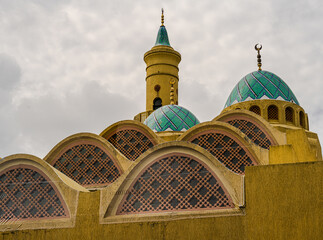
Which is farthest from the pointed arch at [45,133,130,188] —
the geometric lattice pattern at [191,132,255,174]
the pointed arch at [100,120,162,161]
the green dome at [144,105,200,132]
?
the green dome at [144,105,200,132]

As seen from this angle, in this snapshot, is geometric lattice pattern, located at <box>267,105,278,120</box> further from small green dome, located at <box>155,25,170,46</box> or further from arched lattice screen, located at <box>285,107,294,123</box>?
small green dome, located at <box>155,25,170,46</box>

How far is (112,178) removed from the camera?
9.48m

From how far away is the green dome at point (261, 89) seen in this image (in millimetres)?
12539

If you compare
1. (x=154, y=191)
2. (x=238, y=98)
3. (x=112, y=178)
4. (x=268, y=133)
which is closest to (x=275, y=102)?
(x=238, y=98)

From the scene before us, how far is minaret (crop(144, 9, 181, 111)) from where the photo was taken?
59.9 ft

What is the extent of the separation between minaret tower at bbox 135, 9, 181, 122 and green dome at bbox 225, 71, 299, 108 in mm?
5293

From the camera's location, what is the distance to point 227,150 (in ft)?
31.2

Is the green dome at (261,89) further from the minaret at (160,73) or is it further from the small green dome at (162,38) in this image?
the small green dome at (162,38)

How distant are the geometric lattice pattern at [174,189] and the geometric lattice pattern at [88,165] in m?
2.27

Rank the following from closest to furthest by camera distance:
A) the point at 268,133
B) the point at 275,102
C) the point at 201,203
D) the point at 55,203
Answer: the point at 201,203, the point at 55,203, the point at 268,133, the point at 275,102

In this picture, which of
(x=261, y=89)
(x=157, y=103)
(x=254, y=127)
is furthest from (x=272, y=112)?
(x=157, y=103)

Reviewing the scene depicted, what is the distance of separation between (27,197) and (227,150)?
388 centimetres

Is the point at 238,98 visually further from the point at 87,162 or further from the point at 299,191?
the point at 299,191

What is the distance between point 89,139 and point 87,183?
0.92 meters
